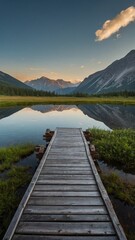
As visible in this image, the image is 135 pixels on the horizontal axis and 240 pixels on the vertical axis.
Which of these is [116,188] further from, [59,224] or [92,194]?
[59,224]

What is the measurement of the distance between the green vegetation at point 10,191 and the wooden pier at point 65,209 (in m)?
1.73

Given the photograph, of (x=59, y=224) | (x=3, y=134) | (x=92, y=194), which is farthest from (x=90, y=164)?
(x=3, y=134)

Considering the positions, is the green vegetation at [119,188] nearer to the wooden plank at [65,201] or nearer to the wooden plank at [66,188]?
the wooden plank at [66,188]

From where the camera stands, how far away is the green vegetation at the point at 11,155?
533 inches

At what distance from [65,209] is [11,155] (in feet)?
33.6

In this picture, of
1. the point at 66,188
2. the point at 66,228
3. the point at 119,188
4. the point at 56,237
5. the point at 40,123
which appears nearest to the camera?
the point at 56,237

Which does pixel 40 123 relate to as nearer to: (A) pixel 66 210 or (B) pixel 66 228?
(A) pixel 66 210

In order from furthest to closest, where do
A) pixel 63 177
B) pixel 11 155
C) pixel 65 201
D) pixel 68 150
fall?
1. pixel 11 155
2. pixel 68 150
3. pixel 63 177
4. pixel 65 201

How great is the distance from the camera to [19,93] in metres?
157

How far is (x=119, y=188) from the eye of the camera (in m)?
10.6

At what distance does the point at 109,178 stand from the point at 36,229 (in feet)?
23.8

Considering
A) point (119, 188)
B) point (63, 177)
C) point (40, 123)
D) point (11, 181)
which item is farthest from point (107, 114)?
point (63, 177)

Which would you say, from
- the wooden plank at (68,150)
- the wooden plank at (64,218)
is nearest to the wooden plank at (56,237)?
the wooden plank at (64,218)

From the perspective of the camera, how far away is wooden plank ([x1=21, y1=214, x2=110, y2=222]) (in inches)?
222
